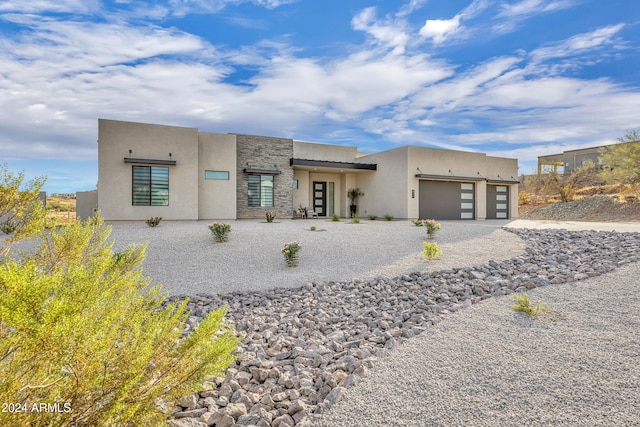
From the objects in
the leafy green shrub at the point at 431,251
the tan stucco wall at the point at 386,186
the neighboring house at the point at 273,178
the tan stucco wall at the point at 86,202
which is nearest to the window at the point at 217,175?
the neighboring house at the point at 273,178

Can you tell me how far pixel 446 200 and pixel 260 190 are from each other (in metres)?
10.6

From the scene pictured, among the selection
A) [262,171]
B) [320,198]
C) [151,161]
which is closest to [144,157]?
[151,161]

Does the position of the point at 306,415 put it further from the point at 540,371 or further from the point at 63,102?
the point at 63,102

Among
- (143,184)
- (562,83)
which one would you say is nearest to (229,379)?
(143,184)

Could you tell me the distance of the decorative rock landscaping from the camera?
246 cm

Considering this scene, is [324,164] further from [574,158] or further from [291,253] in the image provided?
[574,158]

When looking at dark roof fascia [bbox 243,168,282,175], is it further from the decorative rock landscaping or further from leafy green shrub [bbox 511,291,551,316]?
leafy green shrub [bbox 511,291,551,316]

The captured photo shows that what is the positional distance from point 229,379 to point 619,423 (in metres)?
2.80

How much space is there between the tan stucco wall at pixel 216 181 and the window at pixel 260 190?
1.07 metres

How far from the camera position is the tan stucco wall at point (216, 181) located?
1545 cm

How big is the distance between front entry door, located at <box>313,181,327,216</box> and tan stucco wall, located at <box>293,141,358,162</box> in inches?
67.7

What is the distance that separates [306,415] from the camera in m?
2.31

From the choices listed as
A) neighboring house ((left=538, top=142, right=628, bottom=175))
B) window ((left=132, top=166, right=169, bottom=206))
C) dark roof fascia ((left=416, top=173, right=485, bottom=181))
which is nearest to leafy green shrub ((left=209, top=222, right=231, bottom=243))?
window ((left=132, top=166, right=169, bottom=206))

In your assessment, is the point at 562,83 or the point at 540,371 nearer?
the point at 540,371
